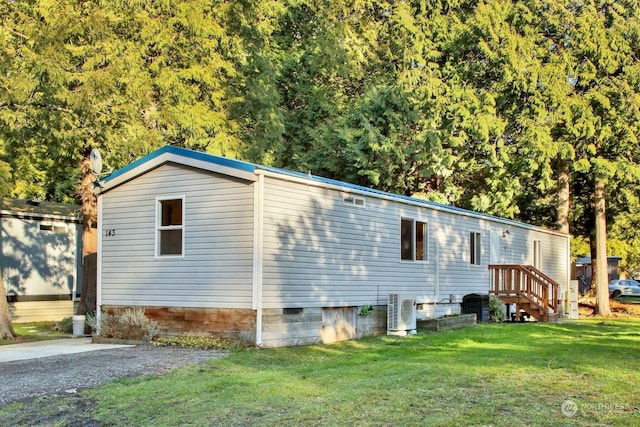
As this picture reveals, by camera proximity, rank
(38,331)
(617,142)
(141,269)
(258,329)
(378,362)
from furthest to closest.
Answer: (617,142), (38,331), (141,269), (258,329), (378,362)

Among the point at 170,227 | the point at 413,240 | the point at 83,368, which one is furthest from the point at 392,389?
the point at 413,240

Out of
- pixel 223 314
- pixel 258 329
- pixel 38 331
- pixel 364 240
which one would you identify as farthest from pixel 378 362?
pixel 38 331

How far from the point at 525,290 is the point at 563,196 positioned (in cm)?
558

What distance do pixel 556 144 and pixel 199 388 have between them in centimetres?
1673

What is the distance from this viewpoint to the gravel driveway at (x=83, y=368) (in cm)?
712

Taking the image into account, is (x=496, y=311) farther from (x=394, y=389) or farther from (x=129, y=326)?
(x=394, y=389)

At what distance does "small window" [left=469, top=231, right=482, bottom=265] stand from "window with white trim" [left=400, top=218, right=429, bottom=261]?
8.81 ft

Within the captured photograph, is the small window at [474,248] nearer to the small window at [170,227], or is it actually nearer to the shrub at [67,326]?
the small window at [170,227]

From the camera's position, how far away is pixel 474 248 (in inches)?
695

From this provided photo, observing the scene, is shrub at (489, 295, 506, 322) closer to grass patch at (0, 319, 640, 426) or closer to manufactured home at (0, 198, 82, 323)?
grass patch at (0, 319, 640, 426)

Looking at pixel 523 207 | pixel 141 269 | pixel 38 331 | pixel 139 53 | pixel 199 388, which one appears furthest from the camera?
pixel 523 207

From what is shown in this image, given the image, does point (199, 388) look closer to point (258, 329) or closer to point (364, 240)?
point (258, 329)

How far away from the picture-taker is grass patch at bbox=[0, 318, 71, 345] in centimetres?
1228

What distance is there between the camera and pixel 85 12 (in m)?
15.0
